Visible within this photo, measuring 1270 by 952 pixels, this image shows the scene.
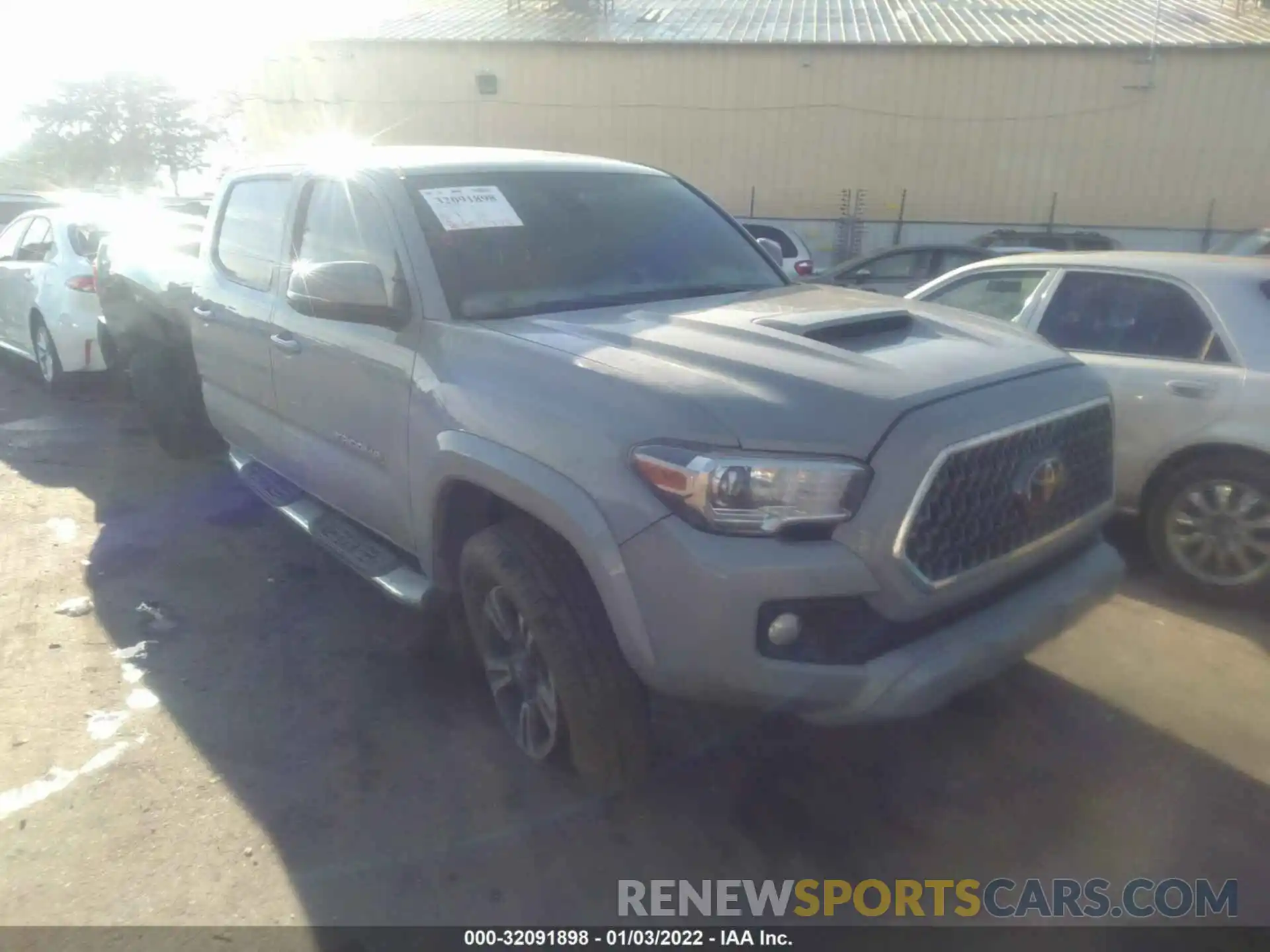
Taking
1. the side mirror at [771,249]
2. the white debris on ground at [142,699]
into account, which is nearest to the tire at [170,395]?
the white debris on ground at [142,699]

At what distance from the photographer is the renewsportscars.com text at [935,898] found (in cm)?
264

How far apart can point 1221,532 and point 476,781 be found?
3.43 meters

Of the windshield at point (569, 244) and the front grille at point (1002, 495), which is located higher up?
the windshield at point (569, 244)

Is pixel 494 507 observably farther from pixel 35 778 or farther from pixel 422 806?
pixel 35 778

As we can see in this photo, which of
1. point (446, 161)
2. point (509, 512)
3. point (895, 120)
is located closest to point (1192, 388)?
point (509, 512)

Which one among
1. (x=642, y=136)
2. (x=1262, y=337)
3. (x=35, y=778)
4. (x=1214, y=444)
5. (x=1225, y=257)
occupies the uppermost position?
(x=642, y=136)

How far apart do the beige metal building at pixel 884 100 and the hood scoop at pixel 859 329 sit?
18.7 meters

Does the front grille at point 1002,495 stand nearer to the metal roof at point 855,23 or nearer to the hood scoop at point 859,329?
the hood scoop at point 859,329

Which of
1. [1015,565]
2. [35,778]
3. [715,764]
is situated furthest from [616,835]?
[35,778]

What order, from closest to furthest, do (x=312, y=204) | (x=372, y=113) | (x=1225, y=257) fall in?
1. (x=312, y=204)
2. (x=1225, y=257)
3. (x=372, y=113)

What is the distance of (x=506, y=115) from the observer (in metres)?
22.2

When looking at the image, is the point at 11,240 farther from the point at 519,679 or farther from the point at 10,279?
the point at 519,679

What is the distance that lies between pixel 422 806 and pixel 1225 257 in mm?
4474

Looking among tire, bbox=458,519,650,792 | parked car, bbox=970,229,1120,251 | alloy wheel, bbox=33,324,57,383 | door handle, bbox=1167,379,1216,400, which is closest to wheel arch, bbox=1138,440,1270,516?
door handle, bbox=1167,379,1216,400
